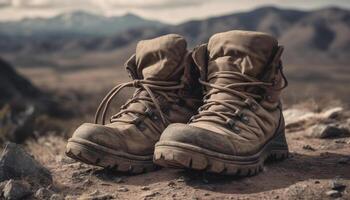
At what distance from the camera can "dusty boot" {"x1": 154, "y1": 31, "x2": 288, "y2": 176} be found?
8.61 ft

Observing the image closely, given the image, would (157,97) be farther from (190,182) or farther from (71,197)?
(71,197)

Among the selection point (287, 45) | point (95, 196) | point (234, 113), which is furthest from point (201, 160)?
point (287, 45)

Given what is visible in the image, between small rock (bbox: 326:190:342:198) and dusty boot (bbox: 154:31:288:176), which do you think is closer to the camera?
small rock (bbox: 326:190:342:198)

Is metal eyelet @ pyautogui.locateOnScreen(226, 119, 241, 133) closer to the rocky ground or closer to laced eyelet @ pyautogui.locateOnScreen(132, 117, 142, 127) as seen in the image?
the rocky ground

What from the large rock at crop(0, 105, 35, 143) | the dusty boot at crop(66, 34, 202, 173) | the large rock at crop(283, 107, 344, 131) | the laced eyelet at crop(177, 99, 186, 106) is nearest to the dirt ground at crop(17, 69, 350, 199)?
the dusty boot at crop(66, 34, 202, 173)

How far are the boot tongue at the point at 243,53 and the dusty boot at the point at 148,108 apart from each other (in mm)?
167

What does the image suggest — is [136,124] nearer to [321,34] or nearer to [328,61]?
[328,61]

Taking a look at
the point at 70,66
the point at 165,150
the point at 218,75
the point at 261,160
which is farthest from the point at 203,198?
the point at 70,66

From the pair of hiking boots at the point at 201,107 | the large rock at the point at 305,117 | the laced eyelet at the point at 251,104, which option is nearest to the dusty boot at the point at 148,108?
the pair of hiking boots at the point at 201,107

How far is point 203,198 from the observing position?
99.3 inches

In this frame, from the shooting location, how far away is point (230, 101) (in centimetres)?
→ 290

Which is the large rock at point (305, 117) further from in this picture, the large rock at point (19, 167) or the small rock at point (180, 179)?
the large rock at point (19, 167)

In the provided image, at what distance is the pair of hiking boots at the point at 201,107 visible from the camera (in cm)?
278

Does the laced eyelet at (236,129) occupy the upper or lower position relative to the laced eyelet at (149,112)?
lower
